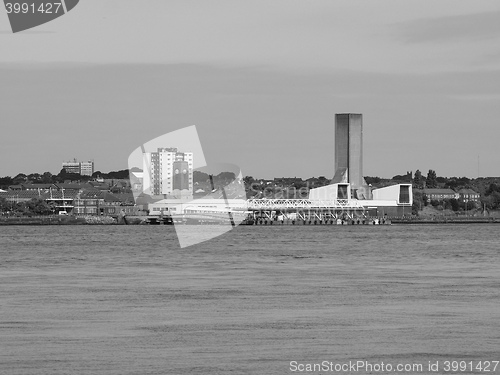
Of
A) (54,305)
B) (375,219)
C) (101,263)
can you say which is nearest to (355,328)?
(54,305)

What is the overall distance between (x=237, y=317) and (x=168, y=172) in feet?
354

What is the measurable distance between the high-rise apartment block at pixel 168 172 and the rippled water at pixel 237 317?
8125 centimetres

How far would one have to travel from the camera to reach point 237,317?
66.4ft

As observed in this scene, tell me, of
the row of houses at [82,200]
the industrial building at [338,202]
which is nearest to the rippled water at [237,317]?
the industrial building at [338,202]

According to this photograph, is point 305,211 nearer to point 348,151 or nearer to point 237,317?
point 348,151

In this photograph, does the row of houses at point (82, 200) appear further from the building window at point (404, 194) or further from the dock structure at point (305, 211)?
the building window at point (404, 194)

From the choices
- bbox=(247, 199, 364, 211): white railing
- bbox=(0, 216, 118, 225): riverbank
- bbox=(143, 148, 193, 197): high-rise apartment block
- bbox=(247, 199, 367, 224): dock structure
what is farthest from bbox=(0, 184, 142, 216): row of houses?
bbox=(247, 199, 364, 211): white railing

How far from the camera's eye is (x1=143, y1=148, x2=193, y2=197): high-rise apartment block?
119m

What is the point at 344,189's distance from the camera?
517ft

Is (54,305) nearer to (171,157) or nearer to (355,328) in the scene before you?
(355,328)

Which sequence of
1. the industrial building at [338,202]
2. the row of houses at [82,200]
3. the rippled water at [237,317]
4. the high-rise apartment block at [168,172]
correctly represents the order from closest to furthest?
the rippled water at [237,317] < the high-rise apartment block at [168,172] < the industrial building at [338,202] < the row of houses at [82,200]

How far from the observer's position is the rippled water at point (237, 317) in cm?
1562

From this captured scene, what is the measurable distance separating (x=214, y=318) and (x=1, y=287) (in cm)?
878

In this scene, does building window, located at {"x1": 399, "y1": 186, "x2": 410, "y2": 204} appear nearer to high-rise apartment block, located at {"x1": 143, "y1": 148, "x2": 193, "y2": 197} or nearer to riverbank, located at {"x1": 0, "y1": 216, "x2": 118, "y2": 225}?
high-rise apartment block, located at {"x1": 143, "y1": 148, "x2": 193, "y2": 197}
